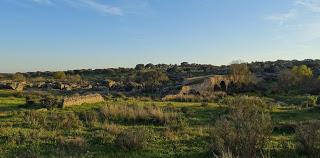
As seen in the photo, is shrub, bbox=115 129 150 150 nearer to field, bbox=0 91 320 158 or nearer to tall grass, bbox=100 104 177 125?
field, bbox=0 91 320 158

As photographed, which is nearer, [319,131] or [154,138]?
[319,131]

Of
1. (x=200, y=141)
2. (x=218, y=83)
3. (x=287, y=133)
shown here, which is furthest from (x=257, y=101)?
(x=218, y=83)

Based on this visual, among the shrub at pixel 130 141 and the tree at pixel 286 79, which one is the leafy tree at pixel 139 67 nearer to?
the tree at pixel 286 79

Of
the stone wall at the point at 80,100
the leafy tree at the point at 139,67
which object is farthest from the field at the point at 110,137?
the leafy tree at the point at 139,67

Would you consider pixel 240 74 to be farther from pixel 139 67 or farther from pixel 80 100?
pixel 139 67

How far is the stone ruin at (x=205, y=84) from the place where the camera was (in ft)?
175

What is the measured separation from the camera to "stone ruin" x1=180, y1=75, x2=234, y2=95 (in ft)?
Answer: 175

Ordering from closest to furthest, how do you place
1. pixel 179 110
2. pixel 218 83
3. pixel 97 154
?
1. pixel 97 154
2. pixel 179 110
3. pixel 218 83

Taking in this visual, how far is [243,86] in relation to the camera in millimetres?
64500

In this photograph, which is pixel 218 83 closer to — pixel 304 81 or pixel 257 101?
pixel 304 81

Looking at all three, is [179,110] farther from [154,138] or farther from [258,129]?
[258,129]

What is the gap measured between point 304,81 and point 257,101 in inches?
1455

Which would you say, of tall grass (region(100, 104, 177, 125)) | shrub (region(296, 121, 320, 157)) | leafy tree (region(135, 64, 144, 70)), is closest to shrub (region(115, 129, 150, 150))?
shrub (region(296, 121, 320, 157))

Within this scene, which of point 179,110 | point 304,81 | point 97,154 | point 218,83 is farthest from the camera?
point 304,81
